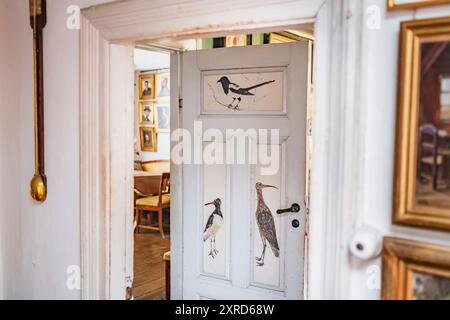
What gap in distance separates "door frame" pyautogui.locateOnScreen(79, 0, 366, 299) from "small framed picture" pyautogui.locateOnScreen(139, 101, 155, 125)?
19.0 feet

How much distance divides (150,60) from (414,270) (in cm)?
580

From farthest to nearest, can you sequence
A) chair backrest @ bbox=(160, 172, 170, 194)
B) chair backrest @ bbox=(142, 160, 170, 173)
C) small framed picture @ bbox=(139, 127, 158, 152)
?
1. small framed picture @ bbox=(139, 127, 158, 152)
2. chair backrest @ bbox=(142, 160, 170, 173)
3. chair backrest @ bbox=(160, 172, 170, 194)

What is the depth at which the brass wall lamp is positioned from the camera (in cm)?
206

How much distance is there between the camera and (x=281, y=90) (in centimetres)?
252

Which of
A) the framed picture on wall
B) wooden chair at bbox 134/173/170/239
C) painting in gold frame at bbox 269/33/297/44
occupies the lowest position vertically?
wooden chair at bbox 134/173/170/239

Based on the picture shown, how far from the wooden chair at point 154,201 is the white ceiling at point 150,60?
1557 millimetres

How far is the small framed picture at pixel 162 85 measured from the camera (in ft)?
24.1

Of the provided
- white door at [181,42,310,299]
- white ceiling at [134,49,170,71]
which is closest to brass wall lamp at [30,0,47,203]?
white door at [181,42,310,299]

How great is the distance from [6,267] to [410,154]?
2.06m

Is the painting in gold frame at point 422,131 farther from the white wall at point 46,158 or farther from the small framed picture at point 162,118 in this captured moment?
the small framed picture at point 162,118

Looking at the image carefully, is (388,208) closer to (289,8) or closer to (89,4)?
(289,8)

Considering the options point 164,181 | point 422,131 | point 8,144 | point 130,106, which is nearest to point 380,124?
point 422,131

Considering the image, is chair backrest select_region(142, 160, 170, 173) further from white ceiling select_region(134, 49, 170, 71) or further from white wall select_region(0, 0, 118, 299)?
white wall select_region(0, 0, 118, 299)

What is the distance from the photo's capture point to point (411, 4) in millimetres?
1188
